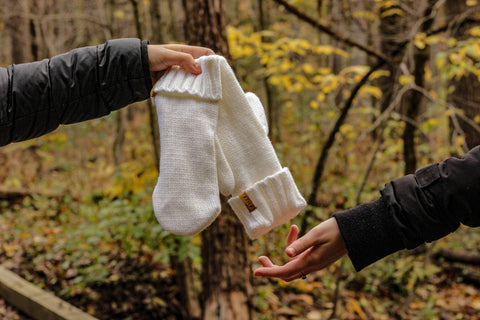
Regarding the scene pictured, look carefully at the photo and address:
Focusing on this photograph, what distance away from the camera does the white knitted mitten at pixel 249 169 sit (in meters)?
1.68

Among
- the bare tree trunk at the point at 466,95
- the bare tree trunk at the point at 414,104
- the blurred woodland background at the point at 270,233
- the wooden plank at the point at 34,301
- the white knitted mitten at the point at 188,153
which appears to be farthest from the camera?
the bare tree trunk at the point at 466,95

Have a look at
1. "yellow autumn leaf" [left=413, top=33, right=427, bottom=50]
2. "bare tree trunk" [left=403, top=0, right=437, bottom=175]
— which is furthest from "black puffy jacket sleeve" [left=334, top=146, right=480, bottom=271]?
"bare tree trunk" [left=403, top=0, right=437, bottom=175]

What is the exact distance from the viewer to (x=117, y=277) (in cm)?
412

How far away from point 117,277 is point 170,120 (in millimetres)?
3014

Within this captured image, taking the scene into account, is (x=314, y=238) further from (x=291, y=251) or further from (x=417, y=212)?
(x=417, y=212)

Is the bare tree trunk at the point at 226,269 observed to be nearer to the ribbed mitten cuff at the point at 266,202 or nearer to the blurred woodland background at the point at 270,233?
the blurred woodland background at the point at 270,233

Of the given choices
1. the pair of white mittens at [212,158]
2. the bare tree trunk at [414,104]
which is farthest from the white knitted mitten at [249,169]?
the bare tree trunk at [414,104]

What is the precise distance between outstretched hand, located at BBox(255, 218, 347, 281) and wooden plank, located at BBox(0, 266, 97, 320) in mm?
2368

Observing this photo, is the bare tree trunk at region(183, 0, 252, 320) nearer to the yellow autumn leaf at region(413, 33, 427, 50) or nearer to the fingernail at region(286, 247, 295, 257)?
the fingernail at region(286, 247, 295, 257)

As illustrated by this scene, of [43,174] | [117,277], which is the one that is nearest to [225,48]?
[117,277]

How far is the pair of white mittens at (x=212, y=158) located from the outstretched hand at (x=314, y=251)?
0.80ft

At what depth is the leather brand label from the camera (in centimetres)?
169

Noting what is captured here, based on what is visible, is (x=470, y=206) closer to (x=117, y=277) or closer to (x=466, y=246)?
(x=117, y=277)

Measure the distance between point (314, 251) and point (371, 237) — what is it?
0.21m
